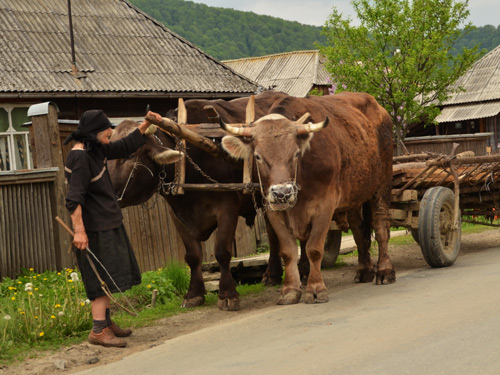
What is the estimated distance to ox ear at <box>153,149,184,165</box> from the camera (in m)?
8.20

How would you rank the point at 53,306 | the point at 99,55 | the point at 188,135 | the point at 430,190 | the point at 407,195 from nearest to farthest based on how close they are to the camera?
the point at 53,306
the point at 188,135
the point at 430,190
the point at 407,195
the point at 99,55

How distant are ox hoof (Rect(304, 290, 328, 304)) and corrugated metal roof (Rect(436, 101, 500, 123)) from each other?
1009 inches

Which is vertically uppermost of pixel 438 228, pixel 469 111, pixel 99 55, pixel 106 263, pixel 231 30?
pixel 231 30

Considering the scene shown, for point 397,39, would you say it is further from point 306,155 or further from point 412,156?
point 306,155

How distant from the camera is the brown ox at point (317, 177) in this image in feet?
26.1

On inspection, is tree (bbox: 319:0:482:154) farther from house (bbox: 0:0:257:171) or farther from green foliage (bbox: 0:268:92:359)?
green foliage (bbox: 0:268:92:359)

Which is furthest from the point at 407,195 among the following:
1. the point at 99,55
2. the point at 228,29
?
the point at 228,29

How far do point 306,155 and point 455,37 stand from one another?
19.1m

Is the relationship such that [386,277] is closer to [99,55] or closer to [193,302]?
[193,302]

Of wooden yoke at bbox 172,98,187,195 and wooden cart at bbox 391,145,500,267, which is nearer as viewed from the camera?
wooden yoke at bbox 172,98,187,195

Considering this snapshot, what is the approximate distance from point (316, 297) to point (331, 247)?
10.4 feet

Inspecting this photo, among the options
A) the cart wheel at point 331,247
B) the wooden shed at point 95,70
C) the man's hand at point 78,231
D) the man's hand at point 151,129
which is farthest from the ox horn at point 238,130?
the wooden shed at point 95,70

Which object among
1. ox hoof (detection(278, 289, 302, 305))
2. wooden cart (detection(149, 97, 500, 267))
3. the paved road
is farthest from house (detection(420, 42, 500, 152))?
the paved road

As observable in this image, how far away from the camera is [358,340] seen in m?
6.10
